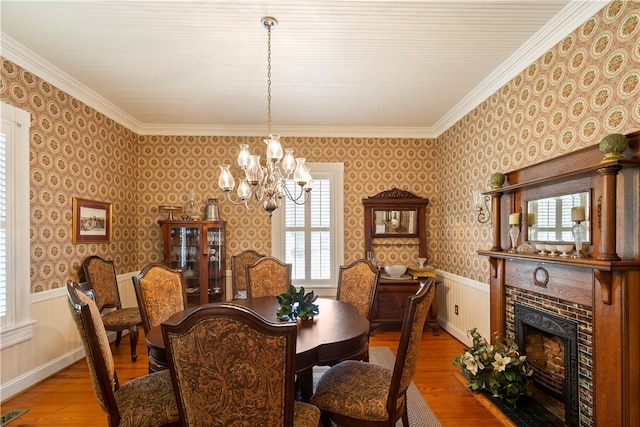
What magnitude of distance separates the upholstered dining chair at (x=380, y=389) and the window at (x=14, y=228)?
2.54 meters

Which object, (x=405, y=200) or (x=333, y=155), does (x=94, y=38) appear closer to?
(x=333, y=155)

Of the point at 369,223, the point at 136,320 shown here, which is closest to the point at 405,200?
the point at 369,223

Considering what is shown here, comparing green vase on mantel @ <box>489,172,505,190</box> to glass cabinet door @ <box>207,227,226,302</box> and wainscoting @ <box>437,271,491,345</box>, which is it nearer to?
wainscoting @ <box>437,271,491,345</box>

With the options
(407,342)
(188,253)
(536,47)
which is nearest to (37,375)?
(188,253)

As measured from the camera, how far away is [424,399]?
2.48m

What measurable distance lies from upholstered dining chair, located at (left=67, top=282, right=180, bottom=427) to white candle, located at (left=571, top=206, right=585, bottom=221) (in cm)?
256

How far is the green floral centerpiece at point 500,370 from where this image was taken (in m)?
2.36

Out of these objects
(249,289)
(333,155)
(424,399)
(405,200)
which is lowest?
(424,399)

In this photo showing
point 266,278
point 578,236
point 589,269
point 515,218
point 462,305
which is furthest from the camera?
point 462,305

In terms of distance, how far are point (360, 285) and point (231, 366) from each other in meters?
1.76

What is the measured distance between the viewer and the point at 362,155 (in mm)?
4590

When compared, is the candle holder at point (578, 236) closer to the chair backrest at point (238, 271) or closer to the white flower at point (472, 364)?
the white flower at point (472, 364)

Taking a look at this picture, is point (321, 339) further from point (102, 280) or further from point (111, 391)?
point (102, 280)

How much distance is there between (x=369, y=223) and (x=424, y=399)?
7.93ft
